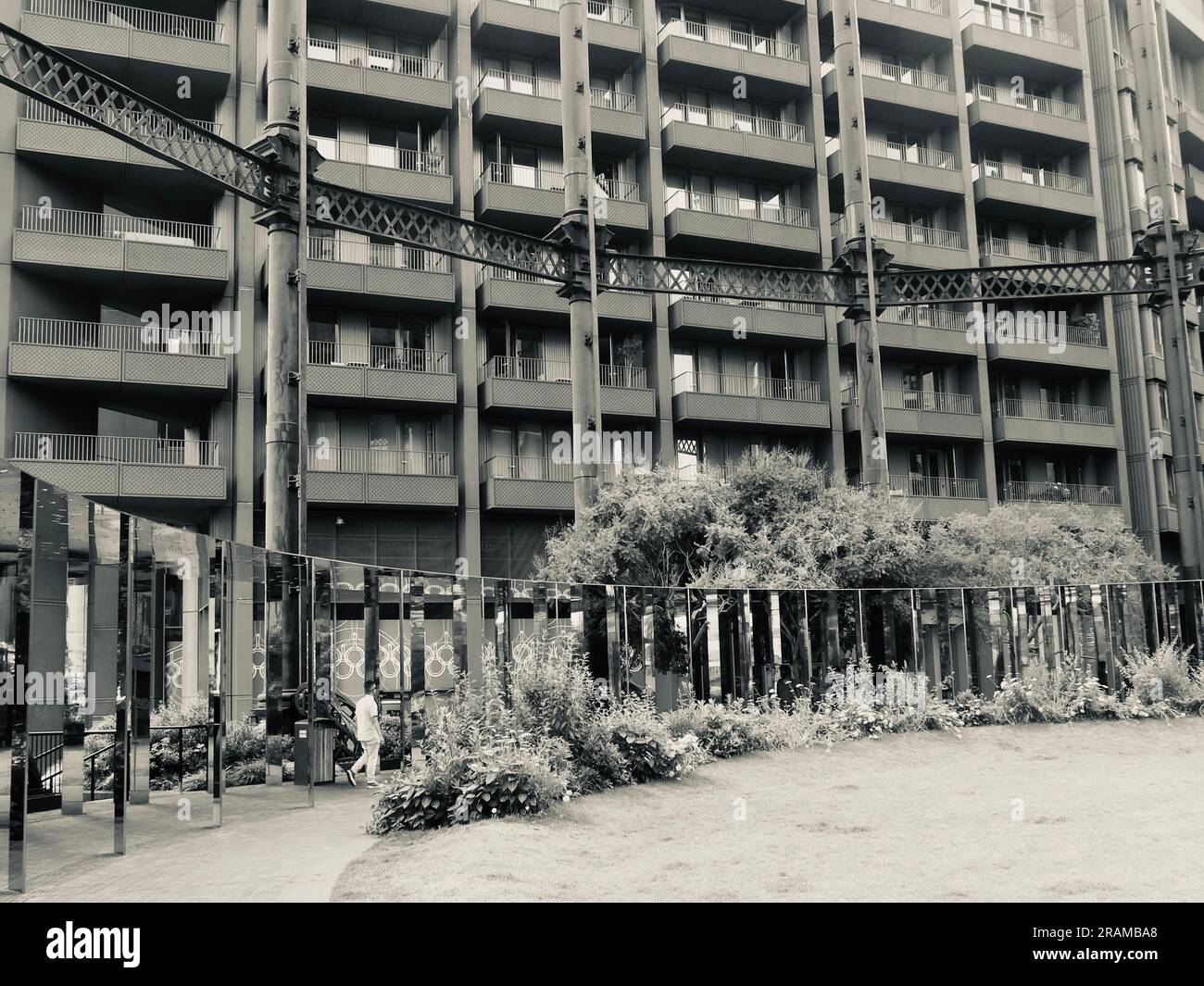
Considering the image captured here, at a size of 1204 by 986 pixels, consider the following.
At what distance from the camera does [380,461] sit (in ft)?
117

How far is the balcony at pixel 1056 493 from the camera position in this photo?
45219 mm

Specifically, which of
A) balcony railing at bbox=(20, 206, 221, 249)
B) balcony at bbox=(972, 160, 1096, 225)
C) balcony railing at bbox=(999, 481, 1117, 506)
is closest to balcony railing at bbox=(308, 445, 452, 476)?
balcony railing at bbox=(20, 206, 221, 249)

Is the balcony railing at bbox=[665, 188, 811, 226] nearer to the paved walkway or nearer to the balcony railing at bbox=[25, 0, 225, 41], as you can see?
the balcony railing at bbox=[25, 0, 225, 41]

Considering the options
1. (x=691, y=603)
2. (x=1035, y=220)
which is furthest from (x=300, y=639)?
(x=1035, y=220)

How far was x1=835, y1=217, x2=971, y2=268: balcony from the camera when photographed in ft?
Answer: 144

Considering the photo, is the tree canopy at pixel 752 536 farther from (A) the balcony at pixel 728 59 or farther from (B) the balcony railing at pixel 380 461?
(A) the balcony at pixel 728 59

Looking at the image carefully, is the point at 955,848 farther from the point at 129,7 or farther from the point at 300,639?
the point at 129,7

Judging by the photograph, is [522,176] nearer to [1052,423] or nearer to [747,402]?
[747,402]

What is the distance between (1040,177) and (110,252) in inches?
1508

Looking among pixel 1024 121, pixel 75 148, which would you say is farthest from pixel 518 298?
pixel 1024 121

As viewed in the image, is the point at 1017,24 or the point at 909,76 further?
the point at 1017,24

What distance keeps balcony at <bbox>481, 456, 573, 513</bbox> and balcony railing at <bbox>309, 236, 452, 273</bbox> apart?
680 centimetres

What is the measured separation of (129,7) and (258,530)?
16.5 meters

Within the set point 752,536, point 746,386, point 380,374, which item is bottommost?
point 752,536
